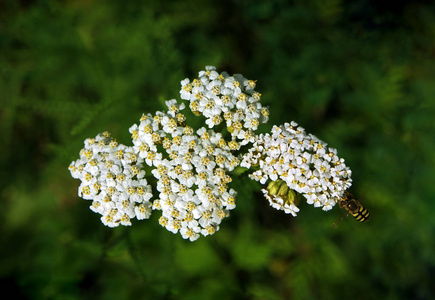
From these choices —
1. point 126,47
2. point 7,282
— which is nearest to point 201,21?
point 126,47

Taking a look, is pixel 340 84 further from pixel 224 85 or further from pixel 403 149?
pixel 224 85

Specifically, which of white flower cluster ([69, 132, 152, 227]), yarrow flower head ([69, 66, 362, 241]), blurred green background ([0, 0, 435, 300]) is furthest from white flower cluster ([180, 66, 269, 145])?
blurred green background ([0, 0, 435, 300])

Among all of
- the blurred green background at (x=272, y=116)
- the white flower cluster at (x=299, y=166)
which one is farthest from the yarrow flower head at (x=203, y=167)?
the blurred green background at (x=272, y=116)

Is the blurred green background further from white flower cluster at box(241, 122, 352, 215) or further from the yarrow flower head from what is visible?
white flower cluster at box(241, 122, 352, 215)

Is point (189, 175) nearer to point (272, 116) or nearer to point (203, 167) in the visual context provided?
point (203, 167)

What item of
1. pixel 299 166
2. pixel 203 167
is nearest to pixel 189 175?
pixel 203 167

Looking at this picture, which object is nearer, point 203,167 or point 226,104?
point 203,167

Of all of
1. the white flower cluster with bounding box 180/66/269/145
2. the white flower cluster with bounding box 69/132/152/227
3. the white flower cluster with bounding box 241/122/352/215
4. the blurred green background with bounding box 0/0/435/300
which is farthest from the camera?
the blurred green background with bounding box 0/0/435/300
